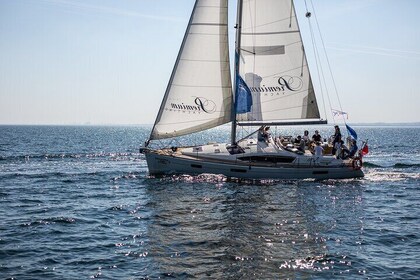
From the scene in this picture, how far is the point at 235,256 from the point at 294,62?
2086cm

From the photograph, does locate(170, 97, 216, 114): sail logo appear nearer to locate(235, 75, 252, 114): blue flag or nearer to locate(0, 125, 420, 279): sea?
locate(235, 75, 252, 114): blue flag

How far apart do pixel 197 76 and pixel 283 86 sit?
6450 mm

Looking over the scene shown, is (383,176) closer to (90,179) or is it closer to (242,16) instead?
(242,16)

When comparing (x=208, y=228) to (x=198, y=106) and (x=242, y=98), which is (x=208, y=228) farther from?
(x=242, y=98)

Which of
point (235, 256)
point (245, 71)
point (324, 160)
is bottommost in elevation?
point (235, 256)

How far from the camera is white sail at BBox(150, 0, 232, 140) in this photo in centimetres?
3225

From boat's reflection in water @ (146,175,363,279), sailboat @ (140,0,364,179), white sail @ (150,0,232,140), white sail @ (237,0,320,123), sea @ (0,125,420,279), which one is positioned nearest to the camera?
sea @ (0,125,420,279)

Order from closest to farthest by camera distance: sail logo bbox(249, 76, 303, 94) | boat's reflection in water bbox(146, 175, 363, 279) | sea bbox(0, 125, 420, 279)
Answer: sea bbox(0, 125, 420, 279), boat's reflection in water bbox(146, 175, 363, 279), sail logo bbox(249, 76, 303, 94)

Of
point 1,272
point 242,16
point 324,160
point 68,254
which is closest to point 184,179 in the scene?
point 324,160

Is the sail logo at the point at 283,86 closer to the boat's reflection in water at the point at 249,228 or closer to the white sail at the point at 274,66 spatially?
the white sail at the point at 274,66

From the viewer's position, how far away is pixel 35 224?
2019 cm

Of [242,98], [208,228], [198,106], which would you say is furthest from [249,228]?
[242,98]

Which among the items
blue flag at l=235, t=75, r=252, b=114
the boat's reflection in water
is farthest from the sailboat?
the boat's reflection in water

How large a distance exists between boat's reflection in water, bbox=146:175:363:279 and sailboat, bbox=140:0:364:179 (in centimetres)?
141
